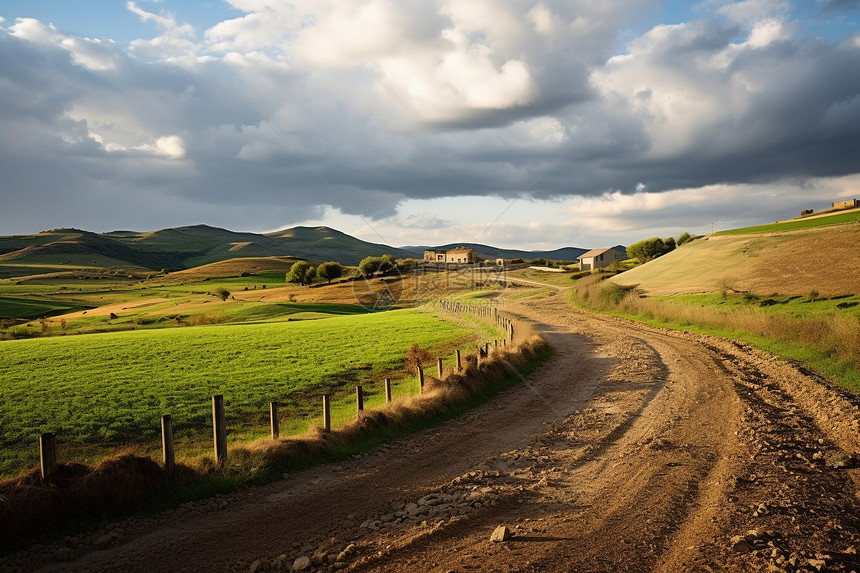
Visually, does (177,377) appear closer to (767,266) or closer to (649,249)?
(767,266)

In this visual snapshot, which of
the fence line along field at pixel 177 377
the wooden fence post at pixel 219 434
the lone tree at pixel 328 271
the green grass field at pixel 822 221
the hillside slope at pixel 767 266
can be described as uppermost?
the green grass field at pixel 822 221

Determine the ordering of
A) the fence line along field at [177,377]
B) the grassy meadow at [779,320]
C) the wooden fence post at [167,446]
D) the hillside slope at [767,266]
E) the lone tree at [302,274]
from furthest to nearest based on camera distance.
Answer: the lone tree at [302,274] < the hillside slope at [767,266] < the grassy meadow at [779,320] < the fence line along field at [177,377] < the wooden fence post at [167,446]

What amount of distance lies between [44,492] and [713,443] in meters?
14.0

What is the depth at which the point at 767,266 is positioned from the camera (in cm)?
5056

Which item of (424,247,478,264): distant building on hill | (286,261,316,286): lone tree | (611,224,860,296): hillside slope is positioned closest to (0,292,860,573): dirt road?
(611,224,860,296): hillside slope

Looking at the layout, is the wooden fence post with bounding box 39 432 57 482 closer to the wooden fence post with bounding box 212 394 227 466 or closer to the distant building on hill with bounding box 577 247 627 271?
the wooden fence post with bounding box 212 394 227 466

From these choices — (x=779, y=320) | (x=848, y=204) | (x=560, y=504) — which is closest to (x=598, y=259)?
(x=848, y=204)

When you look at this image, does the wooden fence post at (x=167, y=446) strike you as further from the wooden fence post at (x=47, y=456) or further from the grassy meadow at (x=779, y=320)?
the grassy meadow at (x=779, y=320)

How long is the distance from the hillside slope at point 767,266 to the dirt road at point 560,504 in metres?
29.3

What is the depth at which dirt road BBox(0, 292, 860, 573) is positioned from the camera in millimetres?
7516

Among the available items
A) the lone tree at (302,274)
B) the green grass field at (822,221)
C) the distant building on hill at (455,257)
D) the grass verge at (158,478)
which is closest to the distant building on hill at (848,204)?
the green grass field at (822,221)

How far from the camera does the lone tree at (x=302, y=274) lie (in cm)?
12825

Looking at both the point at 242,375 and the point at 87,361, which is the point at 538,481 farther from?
the point at 87,361

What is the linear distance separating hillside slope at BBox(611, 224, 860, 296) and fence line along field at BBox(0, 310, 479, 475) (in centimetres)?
2670
